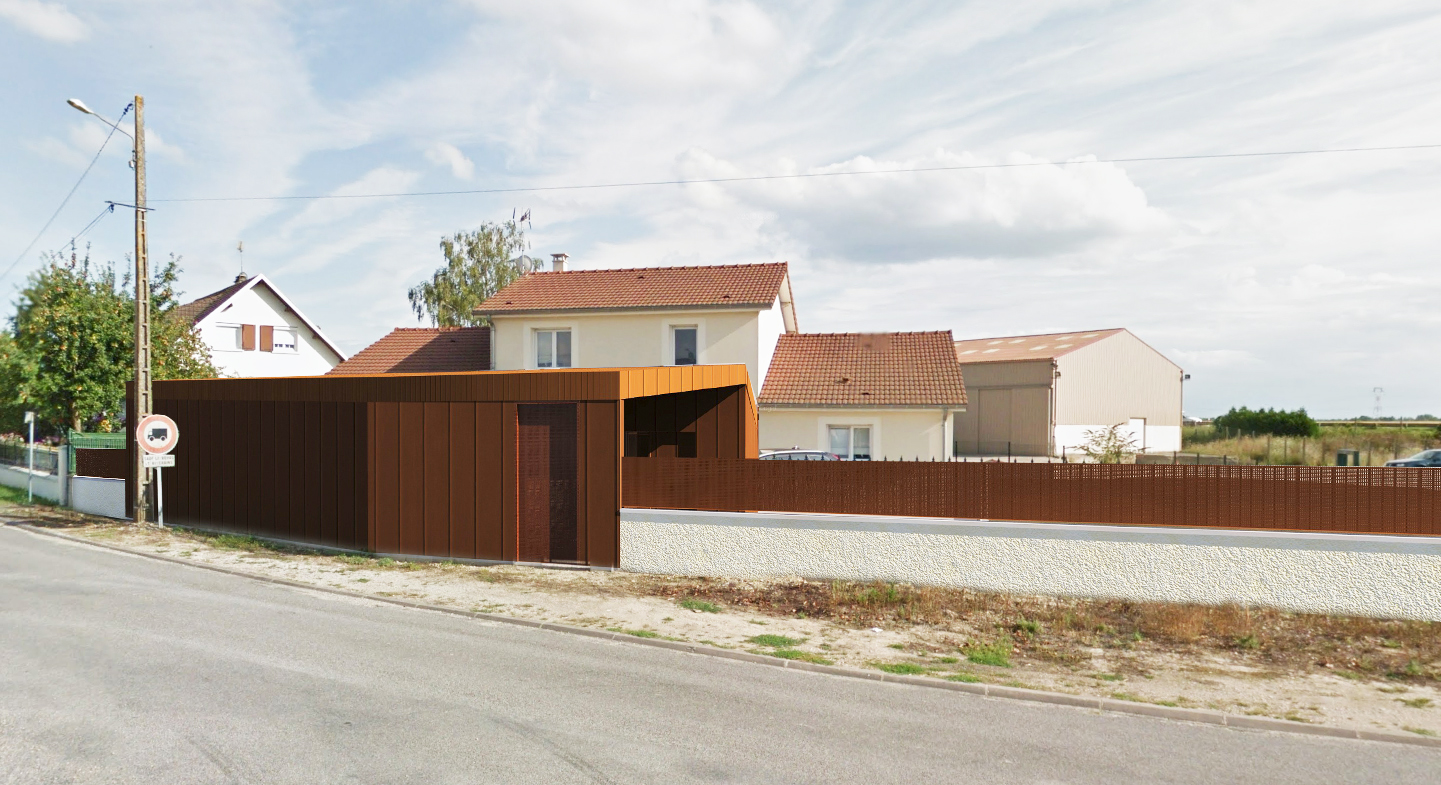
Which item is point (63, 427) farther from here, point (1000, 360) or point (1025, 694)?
point (1000, 360)

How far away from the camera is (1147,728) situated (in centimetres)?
698

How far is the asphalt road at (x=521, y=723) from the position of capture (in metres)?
5.93

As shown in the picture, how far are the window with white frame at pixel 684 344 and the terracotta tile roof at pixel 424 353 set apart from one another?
6.52 metres

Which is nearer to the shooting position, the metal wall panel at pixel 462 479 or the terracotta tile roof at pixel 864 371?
the metal wall panel at pixel 462 479

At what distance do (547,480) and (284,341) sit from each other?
32.7m

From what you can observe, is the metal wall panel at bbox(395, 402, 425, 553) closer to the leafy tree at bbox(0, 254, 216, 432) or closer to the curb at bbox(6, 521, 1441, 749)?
the curb at bbox(6, 521, 1441, 749)

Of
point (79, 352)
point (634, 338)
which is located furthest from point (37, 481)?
point (634, 338)

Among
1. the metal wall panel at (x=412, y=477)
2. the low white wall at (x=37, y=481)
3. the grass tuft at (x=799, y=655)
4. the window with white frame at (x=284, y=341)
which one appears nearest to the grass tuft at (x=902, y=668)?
the grass tuft at (x=799, y=655)

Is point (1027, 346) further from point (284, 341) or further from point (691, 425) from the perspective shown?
point (284, 341)

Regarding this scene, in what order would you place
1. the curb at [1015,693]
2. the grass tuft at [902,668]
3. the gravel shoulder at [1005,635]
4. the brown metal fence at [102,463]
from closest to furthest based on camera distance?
the curb at [1015,693]
the gravel shoulder at [1005,635]
the grass tuft at [902,668]
the brown metal fence at [102,463]

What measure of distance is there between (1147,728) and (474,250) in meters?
44.5

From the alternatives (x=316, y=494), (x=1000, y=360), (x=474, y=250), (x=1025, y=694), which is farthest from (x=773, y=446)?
(x=474, y=250)

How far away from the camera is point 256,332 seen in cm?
3859

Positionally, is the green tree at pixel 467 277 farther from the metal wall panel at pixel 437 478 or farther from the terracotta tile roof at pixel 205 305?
the metal wall panel at pixel 437 478
